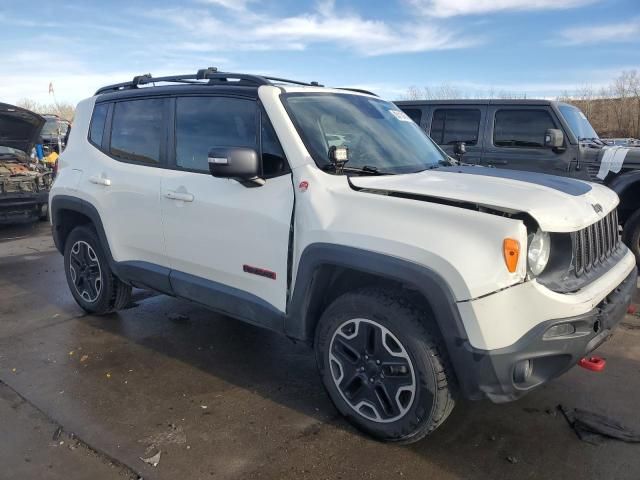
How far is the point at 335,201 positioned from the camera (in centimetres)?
298

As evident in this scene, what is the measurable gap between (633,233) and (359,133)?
4.51m

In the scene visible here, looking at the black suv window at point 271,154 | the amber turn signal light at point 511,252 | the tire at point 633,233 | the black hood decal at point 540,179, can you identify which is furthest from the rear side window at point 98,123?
the tire at point 633,233

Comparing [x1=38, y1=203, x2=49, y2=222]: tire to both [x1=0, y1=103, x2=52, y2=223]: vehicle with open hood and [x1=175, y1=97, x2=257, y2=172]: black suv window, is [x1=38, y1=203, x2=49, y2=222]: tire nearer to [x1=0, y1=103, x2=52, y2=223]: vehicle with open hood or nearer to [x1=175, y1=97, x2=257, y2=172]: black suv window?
[x1=0, y1=103, x2=52, y2=223]: vehicle with open hood

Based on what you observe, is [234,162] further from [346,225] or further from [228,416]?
[228,416]

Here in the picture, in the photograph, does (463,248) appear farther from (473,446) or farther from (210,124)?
(210,124)

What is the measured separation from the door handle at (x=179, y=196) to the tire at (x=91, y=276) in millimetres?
1258

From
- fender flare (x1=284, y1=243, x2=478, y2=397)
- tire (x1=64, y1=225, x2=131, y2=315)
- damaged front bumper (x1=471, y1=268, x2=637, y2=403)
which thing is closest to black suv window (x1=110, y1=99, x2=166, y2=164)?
tire (x1=64, y1=225, x2=131, y2=315)

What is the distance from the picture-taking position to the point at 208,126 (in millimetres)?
3752

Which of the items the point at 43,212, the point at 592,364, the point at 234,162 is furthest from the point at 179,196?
the point at 43,212

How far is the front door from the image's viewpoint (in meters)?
3.25

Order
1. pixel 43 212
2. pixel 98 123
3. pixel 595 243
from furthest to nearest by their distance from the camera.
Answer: pixel 43 212
pixel 98 123
pixel 595 243

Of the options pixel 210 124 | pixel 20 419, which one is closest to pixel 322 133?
pixel 210 124

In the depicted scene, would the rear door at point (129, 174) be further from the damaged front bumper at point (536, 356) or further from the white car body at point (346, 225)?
the damaged front bumper at point (536, 356)

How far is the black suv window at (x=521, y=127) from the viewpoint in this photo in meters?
7.15
